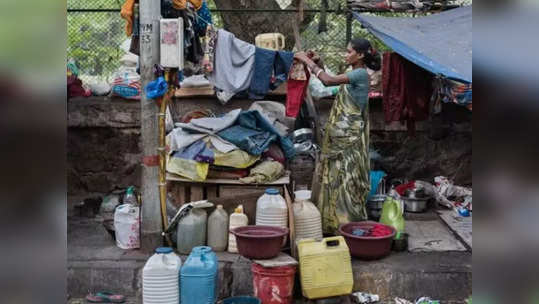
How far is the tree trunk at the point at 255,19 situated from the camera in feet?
27.4

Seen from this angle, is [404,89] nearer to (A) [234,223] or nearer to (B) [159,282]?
(A) [234,223]

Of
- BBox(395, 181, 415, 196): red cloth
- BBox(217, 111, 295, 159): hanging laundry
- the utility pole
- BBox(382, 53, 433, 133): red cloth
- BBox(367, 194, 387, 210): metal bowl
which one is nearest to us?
the utility pole

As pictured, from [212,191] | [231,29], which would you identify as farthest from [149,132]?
[231,29]

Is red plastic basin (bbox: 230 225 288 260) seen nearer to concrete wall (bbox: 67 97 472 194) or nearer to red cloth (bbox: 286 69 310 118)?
red cloth (bbox: 286 69 310 118)

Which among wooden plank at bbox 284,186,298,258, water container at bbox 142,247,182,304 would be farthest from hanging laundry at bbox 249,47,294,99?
water container at bbox 142,247,182,304

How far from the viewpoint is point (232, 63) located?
226 inches

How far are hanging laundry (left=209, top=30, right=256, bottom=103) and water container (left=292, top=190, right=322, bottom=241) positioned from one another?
4.53 feet

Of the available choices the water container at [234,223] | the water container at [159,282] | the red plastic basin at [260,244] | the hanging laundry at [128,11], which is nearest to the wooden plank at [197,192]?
the water container at [234,223]

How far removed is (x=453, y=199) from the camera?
301 inches

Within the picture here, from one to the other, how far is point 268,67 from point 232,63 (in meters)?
0.38

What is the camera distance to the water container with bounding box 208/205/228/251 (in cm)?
555
